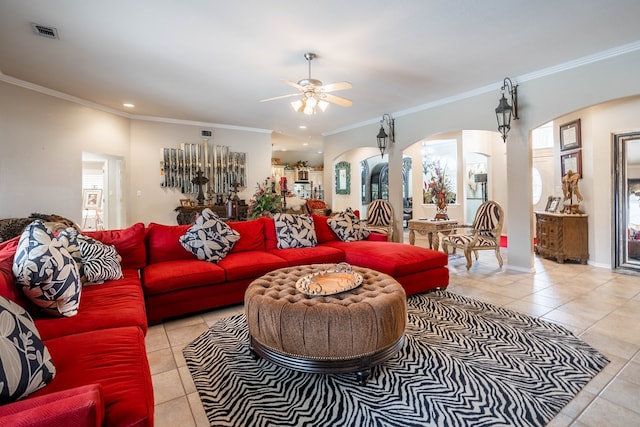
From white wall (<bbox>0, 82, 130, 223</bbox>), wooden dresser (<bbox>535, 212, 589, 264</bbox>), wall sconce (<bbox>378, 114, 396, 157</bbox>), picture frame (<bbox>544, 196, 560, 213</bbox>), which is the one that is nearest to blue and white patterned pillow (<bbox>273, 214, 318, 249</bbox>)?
wall sconce (<bbox>378, 114, 396, 157</bbox>)

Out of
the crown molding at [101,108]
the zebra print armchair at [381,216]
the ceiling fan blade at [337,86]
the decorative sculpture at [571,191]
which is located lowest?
the zebra print armchair at [381,216]

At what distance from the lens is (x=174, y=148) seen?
265 inches

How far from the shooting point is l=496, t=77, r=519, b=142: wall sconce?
431 centimetres

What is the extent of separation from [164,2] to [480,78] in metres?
3.99

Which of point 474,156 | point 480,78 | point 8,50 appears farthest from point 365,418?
point 474,156

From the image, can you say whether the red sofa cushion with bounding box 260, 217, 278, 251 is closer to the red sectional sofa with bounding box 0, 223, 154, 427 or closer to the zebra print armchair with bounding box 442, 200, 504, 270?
the red sectional sofa with bounding box 0, 223, 154, 427

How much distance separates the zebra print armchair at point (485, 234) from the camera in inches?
186

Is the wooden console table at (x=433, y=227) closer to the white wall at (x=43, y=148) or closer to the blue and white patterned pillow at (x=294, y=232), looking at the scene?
the blue and white patterned pillow at (x=294, y=232)

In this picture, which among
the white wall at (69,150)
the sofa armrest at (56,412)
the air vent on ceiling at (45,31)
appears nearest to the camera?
the sofa armrest at (56,412)

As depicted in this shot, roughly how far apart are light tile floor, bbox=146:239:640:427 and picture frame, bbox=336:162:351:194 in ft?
13.6

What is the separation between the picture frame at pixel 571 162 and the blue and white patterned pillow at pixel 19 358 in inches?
261

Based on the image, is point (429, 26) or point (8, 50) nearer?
point (429, 26)

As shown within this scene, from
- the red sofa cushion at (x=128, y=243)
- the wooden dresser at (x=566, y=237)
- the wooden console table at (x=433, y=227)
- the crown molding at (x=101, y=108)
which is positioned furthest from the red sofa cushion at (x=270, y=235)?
the wooden dresser at (x=566, y=237)

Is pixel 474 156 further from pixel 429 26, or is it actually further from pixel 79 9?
pixel 79 9
